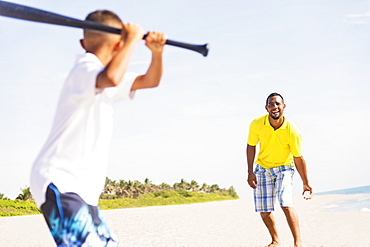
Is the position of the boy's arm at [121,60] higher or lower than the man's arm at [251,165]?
higher

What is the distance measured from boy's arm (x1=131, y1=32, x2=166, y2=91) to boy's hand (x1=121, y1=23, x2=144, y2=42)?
8 centimetres

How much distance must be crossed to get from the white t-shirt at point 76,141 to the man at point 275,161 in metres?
4.44

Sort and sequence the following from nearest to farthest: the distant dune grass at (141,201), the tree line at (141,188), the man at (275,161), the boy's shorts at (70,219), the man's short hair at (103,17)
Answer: the boy's shorts at (70,219)
the man's short hair at (103,17)
the man at (275,161)
the distant dune grass at (141,201)
the tree line at (141,188)

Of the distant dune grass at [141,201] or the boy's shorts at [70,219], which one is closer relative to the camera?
the boy's shorts at [70,219]

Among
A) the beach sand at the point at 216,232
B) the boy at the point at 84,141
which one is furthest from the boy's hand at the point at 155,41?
the beach sand at the point at 216,232

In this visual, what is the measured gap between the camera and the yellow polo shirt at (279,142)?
704cm

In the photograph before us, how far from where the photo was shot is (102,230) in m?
2.88

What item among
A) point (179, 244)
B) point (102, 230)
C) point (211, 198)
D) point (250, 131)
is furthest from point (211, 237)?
point (211, 198)

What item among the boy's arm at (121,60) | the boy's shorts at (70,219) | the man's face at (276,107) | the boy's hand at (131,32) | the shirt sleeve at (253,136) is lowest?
the boy's shorts at (70,219)

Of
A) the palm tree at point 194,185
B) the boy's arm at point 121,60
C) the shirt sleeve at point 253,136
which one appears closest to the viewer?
the boy's arm at point 121,60

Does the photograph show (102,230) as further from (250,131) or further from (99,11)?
(250,131)

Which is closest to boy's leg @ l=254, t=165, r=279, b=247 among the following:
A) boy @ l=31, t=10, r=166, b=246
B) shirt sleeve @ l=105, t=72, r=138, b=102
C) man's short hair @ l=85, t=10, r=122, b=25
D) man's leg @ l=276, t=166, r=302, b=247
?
man's leg @ l=276, t=166, r=302, b=247

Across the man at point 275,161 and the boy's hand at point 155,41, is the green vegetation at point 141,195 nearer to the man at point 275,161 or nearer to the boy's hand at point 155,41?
the man at point 275,161

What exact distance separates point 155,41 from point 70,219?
98 centimetres
